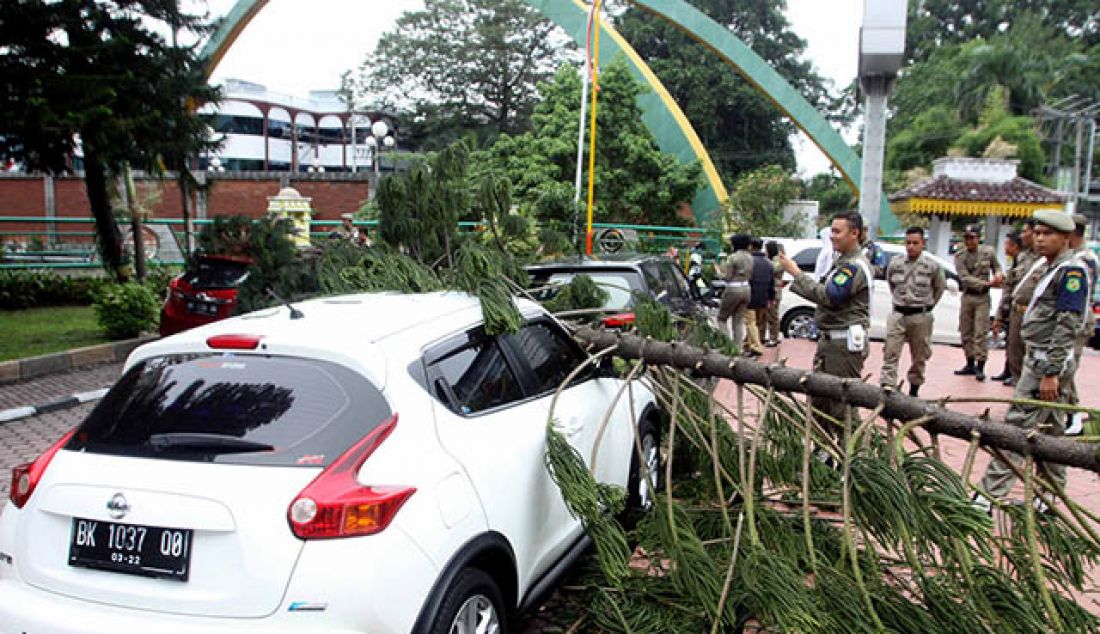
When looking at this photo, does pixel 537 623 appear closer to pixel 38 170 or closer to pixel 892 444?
pixel 892 444

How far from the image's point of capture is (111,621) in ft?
7.71

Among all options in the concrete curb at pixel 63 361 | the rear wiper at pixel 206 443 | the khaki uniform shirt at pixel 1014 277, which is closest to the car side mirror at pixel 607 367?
the rear wiper at pixel 206 443

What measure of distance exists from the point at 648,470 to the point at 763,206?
2063 cm

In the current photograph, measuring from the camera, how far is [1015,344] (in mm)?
7945

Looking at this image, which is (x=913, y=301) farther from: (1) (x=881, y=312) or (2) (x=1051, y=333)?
(1) (x=881, y=312)

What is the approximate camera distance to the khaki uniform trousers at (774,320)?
12363 millimetres

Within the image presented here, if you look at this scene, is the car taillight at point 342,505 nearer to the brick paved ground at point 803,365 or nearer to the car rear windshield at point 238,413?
the car rear windshield at point 238,413

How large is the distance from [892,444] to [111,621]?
2.87m

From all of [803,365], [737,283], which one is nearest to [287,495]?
[737,283]

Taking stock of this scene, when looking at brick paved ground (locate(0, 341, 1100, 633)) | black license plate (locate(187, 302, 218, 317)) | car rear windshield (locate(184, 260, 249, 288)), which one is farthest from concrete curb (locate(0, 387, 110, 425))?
car rear windshield (locate(184, 260, 249, 288))

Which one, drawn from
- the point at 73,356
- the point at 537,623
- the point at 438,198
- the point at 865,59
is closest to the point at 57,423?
the point at 73,356

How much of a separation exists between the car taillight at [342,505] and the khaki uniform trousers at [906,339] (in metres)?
6.65

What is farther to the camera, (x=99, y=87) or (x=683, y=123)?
(x=683, y=123)

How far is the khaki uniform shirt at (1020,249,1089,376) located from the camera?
452 cm
